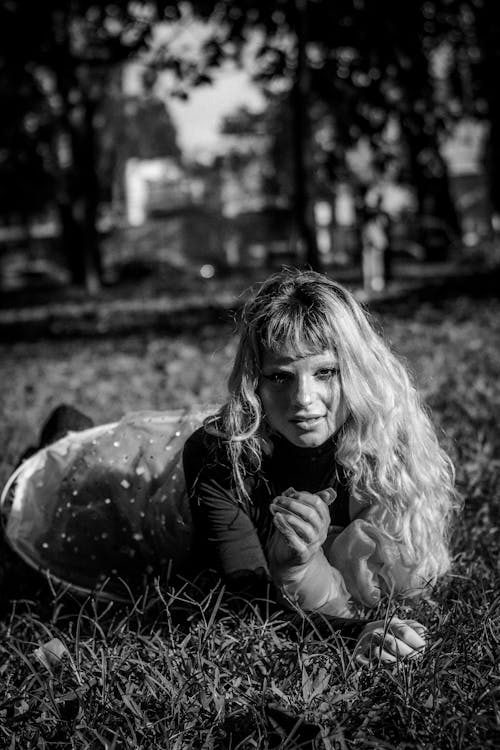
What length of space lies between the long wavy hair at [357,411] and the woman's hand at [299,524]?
0.59 feet

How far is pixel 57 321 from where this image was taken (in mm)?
10953

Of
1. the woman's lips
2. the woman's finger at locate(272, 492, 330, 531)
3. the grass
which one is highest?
the woman's lips

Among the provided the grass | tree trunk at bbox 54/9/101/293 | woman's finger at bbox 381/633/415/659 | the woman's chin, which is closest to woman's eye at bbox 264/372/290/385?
the woman's chin

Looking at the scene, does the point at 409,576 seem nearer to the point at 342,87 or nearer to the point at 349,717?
the point at 349,717

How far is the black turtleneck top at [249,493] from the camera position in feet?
6.89

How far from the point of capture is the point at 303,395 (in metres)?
1.97

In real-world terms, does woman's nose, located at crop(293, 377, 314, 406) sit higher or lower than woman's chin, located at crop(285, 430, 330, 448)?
higher

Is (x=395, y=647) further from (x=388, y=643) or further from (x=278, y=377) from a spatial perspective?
(x=278, y=377)

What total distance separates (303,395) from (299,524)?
30 cm

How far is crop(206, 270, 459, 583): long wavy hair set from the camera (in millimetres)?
2014

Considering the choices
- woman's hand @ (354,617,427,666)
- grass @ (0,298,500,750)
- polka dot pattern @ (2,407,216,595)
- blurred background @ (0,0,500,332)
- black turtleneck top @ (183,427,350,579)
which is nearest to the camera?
grass @ (0,298,500,750)

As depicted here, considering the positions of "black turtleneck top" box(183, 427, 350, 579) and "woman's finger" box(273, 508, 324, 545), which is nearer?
"woman's finger" box(273, 508, 324, 545)

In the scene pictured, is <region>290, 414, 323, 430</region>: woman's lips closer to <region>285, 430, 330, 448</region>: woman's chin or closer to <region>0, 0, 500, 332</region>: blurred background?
<region>285, 430, 330, 448</region>: woman's chin

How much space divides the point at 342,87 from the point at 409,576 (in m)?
6.96
